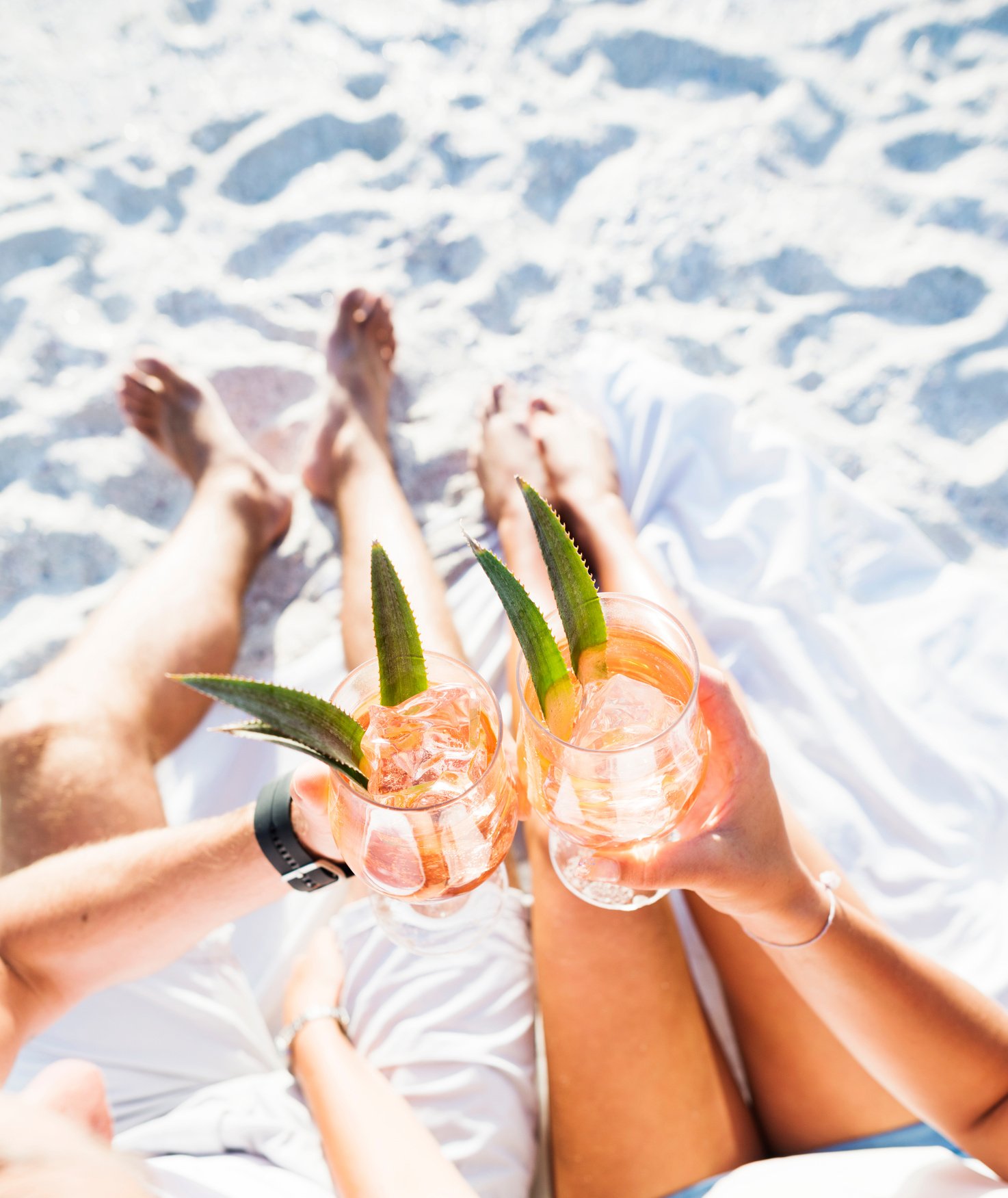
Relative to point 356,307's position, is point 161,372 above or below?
below

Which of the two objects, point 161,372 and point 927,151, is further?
point 927,151

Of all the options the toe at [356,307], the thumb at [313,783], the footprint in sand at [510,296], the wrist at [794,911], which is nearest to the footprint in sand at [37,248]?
the toe at [356,307]

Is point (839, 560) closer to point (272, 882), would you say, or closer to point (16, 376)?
point (272, 882)

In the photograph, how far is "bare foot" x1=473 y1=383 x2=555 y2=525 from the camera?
255 centimetres

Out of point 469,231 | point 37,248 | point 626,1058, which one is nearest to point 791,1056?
point 626,1058

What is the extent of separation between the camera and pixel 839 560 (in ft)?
7.53

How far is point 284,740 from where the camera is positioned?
974 millimetres

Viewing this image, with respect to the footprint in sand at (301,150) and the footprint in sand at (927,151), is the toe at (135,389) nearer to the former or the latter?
the footprint in sand at (301,150)

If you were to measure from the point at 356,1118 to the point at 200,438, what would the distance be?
6.38 ft

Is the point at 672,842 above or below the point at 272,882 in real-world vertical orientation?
above

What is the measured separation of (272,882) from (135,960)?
13.4 inches

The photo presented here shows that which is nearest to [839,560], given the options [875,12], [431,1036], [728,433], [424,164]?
[728,433]

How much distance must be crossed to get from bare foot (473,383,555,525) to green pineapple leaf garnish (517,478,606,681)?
4.54ft

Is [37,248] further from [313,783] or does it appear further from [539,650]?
[539,650]
